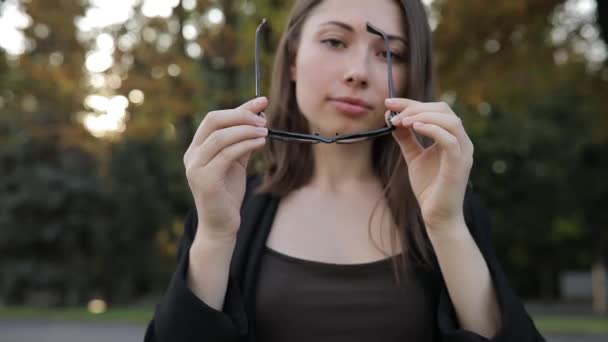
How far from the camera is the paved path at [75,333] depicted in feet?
35.8

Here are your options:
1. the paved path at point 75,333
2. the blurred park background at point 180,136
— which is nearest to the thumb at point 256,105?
the blurred park background at point 180,136

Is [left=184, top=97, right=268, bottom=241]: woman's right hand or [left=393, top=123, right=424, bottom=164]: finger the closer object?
[left=184, top=97, right=268, bottom=241]: woman's right hand

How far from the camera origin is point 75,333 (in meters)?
12.1

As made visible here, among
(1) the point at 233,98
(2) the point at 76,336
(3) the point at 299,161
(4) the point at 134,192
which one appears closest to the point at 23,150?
(4) the point at 134,192

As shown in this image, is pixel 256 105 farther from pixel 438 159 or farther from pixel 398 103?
pixel 438 159

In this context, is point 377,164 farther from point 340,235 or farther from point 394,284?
point 394,284

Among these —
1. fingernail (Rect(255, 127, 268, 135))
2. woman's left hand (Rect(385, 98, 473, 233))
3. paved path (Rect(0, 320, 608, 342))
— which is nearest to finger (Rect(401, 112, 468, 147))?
woman's left hand (Rect(385, 98, 473, 233))

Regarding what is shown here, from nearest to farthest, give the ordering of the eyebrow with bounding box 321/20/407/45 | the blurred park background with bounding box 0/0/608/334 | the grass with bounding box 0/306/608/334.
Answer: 1. the eyebrow with bounding box 321/20/407/45
2. the blurred park background with bounding box 0/0/608/334
3. the grass with bounding box 0/306/608/334

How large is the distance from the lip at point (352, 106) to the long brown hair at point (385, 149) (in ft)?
0.65

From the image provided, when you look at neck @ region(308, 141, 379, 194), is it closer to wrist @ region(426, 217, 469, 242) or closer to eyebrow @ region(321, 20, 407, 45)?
eyebrow @ region(321, 20, 407, 45)

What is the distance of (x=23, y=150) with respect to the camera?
20.2 metres

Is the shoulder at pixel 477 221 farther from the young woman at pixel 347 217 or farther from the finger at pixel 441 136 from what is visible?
the finger at pixel 441 136

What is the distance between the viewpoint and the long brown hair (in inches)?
79.6

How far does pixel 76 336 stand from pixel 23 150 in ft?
34.1
